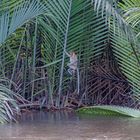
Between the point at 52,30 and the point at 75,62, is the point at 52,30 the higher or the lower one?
the higher one

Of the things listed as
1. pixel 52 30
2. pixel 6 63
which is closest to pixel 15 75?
pixel 6 63

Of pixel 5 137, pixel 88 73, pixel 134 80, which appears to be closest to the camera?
pixel 5 137

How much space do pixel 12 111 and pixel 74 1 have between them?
87.1 inches

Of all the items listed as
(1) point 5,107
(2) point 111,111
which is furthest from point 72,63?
(1) point 5,107

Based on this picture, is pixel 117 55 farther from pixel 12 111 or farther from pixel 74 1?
pixel 12 111

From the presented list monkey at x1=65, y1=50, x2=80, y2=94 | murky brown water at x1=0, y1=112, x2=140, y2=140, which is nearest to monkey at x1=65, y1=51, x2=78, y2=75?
monkey at x1=65, y1=50, x2=80, y2=94

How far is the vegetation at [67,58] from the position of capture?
7.59 m

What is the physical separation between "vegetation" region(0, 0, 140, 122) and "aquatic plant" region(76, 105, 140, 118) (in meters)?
0.54

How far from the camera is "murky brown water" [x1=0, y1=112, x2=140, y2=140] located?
17.5 feet

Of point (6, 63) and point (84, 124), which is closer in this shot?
point (84, 124)

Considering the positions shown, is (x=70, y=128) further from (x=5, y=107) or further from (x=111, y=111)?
(x=111, y=111)

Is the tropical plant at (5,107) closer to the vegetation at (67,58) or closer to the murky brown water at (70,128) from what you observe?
the murky brown water at (70,128)

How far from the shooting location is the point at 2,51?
7.58 metres

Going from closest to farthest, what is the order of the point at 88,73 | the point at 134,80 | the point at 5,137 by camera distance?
1. the point at 5,137
2. the point at 134,80
3. the point at 88,73
